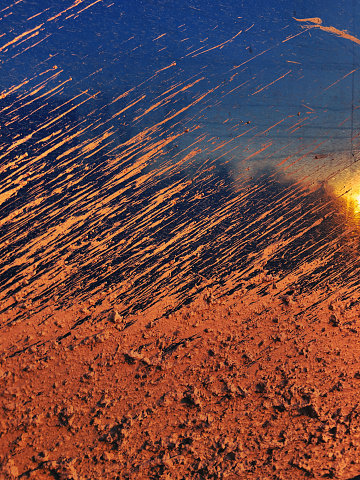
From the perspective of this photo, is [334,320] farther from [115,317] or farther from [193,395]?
[115,317]

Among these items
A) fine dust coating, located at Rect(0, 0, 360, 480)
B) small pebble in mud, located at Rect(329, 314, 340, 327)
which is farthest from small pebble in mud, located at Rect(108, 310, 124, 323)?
small pebble in mud, located at Rect(329, 314, 340, 327)

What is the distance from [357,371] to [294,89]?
698mm

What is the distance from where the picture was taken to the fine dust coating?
646mm

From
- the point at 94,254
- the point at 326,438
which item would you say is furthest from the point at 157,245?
the point at 326,438

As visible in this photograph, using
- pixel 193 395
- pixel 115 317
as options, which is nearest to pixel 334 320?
pixel 193 395

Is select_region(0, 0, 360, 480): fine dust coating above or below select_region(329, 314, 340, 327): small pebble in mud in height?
above

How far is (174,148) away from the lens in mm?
747

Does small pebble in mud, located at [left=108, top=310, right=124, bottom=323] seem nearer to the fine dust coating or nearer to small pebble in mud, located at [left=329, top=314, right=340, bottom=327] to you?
the fine dust coating

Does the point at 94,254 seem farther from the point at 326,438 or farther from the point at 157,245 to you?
the point at 326,438

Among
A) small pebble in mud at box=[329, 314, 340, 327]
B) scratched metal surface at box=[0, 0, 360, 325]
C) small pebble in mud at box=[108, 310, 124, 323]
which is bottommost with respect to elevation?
small pebble in mud at box=[329, 314, 340, 327]

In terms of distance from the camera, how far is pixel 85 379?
654 millimetres

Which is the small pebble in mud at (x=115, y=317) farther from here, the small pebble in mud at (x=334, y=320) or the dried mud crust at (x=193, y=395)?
the small pebble in mud at (x=334, y=320)

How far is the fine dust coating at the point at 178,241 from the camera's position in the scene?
0.65 meters

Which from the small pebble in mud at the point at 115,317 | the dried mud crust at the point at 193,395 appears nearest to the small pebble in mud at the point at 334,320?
the dried mud crust at the point at 193,395
